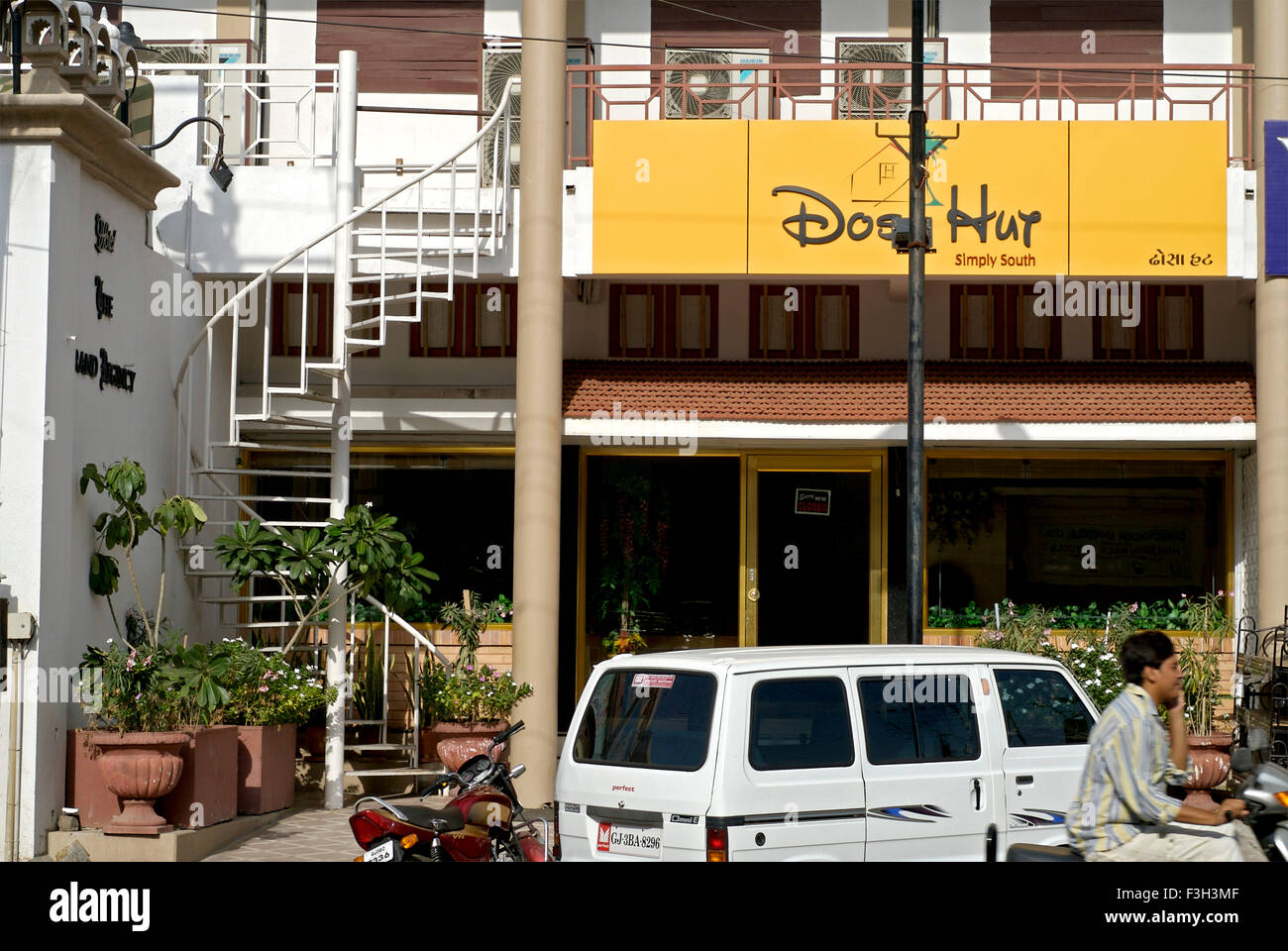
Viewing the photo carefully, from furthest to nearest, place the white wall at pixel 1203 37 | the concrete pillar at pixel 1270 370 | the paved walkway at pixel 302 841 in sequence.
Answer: the white wall at pixel 1203 37
the concrete pillar at pixel 1270 370
the paved walkway at pixel 302 841

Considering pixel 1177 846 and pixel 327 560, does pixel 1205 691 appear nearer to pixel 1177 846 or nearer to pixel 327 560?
pixel 327 560

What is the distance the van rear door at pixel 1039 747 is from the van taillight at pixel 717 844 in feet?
5.61

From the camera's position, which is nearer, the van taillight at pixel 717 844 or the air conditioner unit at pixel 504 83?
the van taillight at pixel 717 844

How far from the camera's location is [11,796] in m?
11.1

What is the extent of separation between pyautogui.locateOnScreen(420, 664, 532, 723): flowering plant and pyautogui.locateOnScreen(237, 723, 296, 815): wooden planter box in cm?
178

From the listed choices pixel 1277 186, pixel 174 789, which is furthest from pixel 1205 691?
pixel 174 789

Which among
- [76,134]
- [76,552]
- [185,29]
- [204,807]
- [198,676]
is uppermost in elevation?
[185,29]

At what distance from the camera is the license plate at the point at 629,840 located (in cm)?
773

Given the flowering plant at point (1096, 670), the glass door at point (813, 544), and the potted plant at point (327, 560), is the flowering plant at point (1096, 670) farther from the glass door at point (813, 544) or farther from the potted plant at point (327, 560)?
the potted plant at point (327, 560)

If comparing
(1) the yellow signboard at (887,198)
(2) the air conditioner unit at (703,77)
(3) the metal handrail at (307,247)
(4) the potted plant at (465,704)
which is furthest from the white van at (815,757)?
(2) the air conditioner unit at (703,77)

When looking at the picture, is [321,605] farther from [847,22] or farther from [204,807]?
[847,22]

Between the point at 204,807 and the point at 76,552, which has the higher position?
the point at 76,552

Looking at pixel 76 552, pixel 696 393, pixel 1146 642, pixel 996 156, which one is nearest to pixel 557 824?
pixel 1146 642
